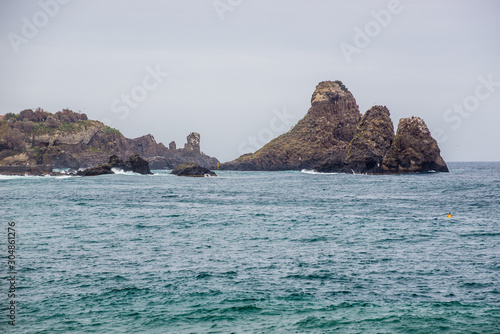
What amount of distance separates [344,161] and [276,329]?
150m

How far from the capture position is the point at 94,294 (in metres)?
21.8

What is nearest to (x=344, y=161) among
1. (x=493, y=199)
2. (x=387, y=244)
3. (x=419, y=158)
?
(x=419, y=158)

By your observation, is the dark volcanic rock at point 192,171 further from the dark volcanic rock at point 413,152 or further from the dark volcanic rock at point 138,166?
the dark volcanic rock at point 413,152

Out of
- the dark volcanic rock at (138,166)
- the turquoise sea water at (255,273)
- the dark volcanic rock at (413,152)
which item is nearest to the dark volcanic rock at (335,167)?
the dark volcanic rock at (413,152)

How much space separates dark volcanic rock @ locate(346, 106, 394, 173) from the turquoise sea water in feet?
352

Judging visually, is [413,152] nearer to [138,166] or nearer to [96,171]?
[138,166]

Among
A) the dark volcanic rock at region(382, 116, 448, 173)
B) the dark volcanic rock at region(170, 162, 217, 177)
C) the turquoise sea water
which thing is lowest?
the turquoise sea water

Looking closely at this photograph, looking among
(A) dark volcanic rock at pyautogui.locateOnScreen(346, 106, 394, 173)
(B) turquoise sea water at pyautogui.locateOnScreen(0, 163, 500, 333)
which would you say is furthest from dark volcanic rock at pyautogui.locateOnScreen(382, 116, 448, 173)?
(B) turquoise sea water at pyautogui.locateOnScreen(0, 163, 500, 333)

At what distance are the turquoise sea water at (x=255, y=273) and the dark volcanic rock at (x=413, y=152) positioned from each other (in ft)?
328

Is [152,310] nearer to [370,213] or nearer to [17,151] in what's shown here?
[370,213]

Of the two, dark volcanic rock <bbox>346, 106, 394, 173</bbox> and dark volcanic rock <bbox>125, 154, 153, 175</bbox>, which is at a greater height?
dark volcanic rock <bbox>346, 106, 394, 173</bbox>

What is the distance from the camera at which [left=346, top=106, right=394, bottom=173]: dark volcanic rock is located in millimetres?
155375

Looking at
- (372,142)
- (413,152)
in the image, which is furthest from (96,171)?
(413,152)

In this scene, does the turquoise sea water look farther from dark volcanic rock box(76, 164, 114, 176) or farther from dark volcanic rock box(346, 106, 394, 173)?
dark volcanic rock box(346, 106, 394, 173)
